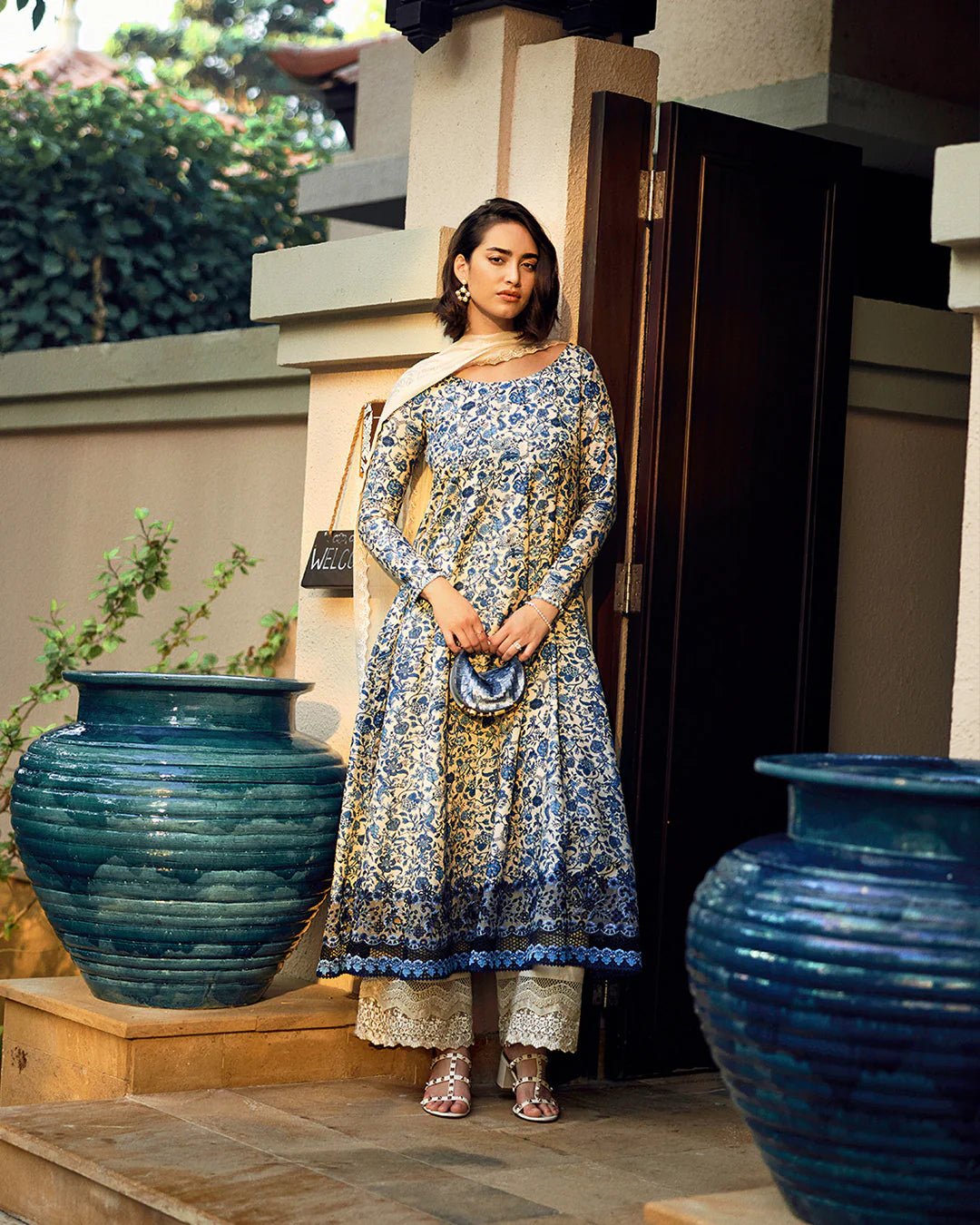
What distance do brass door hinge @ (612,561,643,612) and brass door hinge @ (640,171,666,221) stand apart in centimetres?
85

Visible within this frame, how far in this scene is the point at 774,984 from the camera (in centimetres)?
274


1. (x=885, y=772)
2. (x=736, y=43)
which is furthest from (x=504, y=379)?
(x=736, y=43)

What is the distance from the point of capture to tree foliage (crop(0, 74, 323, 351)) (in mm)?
10078

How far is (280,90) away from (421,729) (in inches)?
1080

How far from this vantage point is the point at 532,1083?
13.8 ft

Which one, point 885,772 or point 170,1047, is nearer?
point 885,772

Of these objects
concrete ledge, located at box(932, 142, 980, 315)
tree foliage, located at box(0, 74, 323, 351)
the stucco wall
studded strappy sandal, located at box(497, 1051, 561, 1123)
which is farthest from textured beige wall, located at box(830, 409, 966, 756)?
tree foliage, located at box(0, 74, 323, 351)

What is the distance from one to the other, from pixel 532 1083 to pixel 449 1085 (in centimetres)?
18

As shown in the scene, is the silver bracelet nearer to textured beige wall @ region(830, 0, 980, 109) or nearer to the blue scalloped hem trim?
the blue scalloped hem trim

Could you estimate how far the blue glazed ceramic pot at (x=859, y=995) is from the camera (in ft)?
8.69

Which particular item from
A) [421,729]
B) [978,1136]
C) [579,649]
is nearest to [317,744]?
[421,729]

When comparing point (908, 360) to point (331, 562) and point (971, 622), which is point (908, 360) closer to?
point (331, 562)

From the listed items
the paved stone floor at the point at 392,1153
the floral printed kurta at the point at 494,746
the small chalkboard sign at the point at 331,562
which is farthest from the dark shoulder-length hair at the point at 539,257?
the paved stone floor at the point at 392,1153

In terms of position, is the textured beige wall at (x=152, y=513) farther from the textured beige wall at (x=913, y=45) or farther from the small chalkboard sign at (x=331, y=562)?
the textured beige wall at (x=913, y=45)
